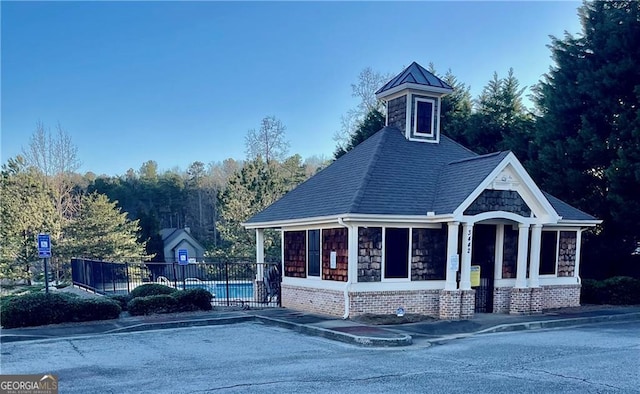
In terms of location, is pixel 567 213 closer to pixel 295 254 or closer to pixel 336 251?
pixel 336 251

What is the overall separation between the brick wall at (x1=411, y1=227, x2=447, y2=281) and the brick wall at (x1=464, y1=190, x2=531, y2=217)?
3.56 ft

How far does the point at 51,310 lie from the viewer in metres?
11.5

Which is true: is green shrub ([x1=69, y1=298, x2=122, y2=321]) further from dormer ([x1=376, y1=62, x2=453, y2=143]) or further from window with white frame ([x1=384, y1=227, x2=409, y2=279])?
dormer ([x1=376, y1=62, x2=453, y2=143])

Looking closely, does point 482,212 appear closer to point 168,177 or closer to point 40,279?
point 40,279

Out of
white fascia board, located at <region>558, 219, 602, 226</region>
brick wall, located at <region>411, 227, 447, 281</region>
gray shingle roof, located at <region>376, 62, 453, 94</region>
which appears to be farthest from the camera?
gray shingle roof, located at <region>376, 62, 453, 94</region>

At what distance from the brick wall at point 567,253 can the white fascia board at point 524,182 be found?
7.04 feet

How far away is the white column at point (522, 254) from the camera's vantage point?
13.3 m

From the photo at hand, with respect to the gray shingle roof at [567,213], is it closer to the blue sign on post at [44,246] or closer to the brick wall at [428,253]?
the brick wall at [428,253]

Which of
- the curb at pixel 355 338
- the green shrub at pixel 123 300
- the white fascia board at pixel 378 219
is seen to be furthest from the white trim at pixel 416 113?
the green shrub at pixel 123 300

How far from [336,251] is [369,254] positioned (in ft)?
3.22

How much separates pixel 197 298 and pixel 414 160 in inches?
313

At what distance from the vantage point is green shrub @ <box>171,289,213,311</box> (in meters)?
13.6

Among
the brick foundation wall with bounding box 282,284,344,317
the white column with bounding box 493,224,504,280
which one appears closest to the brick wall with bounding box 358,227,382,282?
the brick foundation wall with bounding box 282,284,344,317

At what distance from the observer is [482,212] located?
12680 mm
